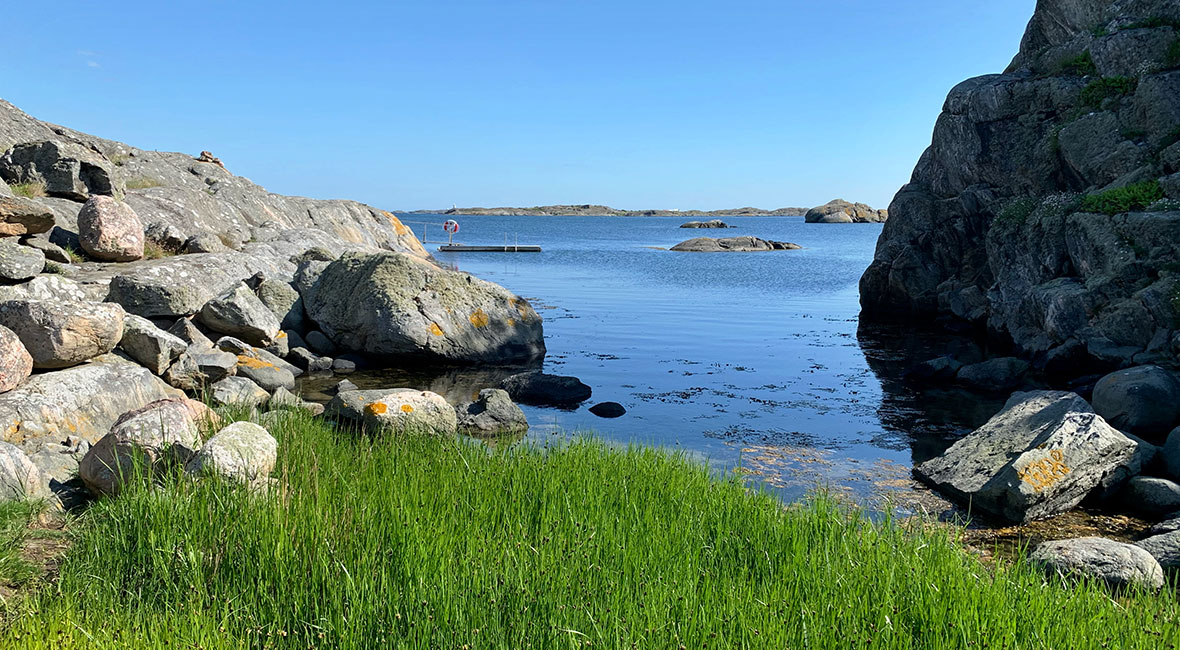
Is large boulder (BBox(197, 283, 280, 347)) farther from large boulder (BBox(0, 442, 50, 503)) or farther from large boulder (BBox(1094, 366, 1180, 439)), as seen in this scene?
large boulder (BBox(1094, 366, 1180, 439))

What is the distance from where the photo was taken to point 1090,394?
1714 cm

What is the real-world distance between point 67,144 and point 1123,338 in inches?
1006

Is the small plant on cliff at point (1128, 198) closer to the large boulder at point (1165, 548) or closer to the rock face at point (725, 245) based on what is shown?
the large boulder at point (1165, 548)

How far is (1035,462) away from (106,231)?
60.5 feet

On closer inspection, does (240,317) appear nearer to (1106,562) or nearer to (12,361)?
(12,361)

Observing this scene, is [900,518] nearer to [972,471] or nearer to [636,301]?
[972,471]

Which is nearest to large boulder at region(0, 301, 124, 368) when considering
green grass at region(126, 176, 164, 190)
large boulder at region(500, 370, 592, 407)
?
large boulder at region(500, 370, 592, 407)

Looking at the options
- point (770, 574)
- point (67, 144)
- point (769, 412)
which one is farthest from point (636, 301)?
point (770, 574)

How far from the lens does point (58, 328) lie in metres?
11.1

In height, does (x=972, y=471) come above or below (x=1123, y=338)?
below

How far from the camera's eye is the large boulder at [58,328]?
35.9 feet

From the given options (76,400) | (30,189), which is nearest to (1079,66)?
(76,400)

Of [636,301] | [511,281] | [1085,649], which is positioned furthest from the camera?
[511,281]

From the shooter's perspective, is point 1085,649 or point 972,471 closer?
point 1085,649
